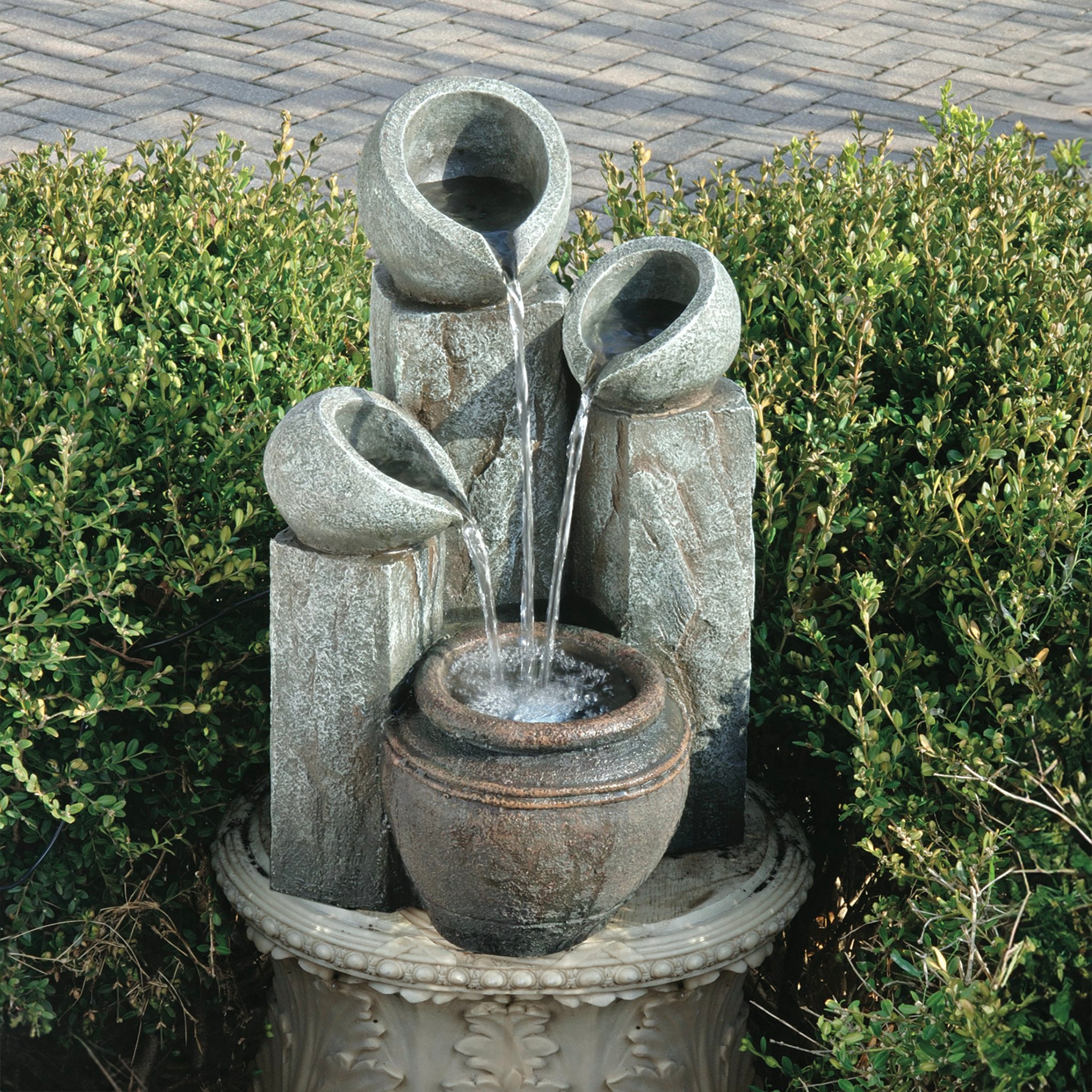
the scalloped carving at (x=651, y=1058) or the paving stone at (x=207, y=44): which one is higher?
the paving stone at (x=207, y=44)

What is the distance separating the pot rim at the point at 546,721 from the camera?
8.97ft

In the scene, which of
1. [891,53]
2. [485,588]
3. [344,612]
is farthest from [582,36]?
[344,612]

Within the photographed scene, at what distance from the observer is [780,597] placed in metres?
3.55

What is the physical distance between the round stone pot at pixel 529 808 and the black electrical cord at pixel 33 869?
0.87 meters

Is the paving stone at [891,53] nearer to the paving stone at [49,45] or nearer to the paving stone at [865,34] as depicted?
the paving stone at [865,34]

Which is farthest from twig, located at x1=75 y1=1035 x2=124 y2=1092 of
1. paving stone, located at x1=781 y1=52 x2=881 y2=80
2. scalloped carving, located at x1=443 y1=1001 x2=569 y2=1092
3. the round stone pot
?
paving stone, located at x1=781 y1=52 x2=881 y2=80

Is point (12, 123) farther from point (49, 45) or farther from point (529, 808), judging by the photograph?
point (529, 808)

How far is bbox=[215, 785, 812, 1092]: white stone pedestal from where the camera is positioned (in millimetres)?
3047

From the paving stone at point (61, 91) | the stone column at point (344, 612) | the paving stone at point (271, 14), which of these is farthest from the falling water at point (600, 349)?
the paving stone at point (271, 14)

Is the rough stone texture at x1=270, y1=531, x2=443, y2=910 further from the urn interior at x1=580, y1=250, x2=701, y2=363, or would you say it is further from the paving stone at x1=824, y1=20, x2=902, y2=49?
the paving stone at x1=824, y1=20, x2=902, y2=49

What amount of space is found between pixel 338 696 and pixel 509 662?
0.39 m

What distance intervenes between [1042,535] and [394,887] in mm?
1562

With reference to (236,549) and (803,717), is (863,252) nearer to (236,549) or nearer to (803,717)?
(803,717)

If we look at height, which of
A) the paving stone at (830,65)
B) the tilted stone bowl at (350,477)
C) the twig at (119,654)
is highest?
the tilted stone bowl at (350,477)
